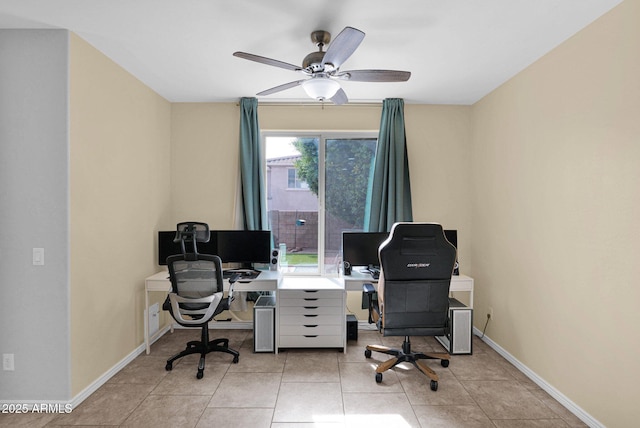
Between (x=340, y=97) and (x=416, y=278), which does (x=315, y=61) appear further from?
(x=416, y=278)

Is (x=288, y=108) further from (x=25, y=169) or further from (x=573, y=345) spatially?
(x=573, y=345)

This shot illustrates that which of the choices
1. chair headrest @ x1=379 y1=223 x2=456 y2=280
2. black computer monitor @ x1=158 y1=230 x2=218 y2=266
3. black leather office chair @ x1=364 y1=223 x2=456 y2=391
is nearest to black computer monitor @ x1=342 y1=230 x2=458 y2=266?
black leather office chair @ x1=364 y1=223 x2=456 y2=391

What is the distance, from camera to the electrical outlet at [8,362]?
234 centimetres

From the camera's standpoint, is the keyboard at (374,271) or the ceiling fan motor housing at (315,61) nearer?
the ceiling fan motor housing at (315,61)

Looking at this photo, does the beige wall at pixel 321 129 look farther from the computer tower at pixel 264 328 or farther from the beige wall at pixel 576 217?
the computer tower at pixel 264 328

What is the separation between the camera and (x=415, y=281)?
2713mm

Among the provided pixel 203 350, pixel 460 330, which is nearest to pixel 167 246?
pixel 203 350

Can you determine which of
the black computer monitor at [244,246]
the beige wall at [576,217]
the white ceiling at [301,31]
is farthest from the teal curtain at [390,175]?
the black computer monitor at [244,246]

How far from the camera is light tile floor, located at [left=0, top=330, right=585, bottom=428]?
7.42ft

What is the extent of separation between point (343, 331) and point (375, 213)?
4.33ft

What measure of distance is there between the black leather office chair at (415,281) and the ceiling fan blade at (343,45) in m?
1.26

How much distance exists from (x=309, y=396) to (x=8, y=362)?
2085 millimetres

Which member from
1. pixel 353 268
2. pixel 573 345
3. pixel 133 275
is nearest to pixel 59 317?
pixel 133 275

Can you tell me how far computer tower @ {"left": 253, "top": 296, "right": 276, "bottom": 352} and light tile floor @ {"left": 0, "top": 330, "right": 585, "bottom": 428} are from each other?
3.8 inches
